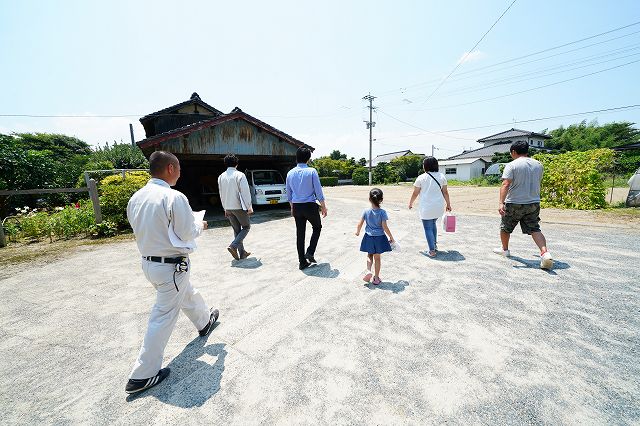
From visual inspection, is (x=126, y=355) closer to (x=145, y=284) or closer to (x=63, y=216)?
(x=145, y=284)

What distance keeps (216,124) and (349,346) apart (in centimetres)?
977

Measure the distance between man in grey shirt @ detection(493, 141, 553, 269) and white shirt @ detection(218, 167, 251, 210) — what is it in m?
4.36

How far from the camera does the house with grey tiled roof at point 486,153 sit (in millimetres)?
40094

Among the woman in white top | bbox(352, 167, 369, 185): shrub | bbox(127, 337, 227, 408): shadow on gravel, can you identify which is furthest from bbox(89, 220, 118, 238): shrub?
bbox(352, 167, 369, 185): shrub

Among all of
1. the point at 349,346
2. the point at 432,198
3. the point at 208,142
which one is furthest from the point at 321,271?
the point at 208,142

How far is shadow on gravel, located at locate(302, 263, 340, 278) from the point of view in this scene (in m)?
4.40

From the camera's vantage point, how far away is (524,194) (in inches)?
169

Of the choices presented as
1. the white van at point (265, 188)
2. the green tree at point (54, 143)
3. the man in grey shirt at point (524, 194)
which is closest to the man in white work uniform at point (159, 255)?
the man in grey shirt at point (524, 194)

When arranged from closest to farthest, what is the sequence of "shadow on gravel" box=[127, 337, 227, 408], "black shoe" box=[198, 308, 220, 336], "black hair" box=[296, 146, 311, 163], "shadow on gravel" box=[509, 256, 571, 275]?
"shadow on gravel" box=[127, 337, 227, 408] < "black shoe" box=[198, 308, 220, 336] < "shadow on gravel" box=[509, 256, 571, 275] < "black hair" box=[296, 146, 311, 163]

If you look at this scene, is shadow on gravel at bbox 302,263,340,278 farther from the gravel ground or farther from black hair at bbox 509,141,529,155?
black hair at bbox 509,141,529,155

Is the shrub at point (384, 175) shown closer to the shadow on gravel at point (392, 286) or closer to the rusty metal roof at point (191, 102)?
the rusty metal roof at point (191, 102)

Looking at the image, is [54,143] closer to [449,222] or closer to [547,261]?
[449,222]

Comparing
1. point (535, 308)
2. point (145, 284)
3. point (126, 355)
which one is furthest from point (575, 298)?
point (145, 284)

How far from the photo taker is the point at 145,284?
4.36m
